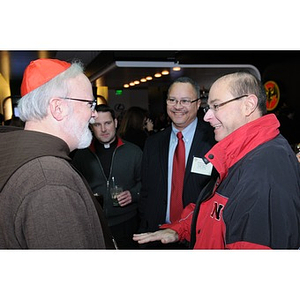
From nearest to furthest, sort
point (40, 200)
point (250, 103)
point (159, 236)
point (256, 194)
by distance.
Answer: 1. point (40, 200)
2. point (256, 194)
3. point (250, 103)
4. point (159, 236)

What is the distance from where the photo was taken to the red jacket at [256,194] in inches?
47.8

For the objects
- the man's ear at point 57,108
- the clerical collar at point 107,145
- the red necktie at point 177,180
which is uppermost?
the man's ear at point 57,108

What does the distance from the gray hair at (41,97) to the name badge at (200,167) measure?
127 centimetres

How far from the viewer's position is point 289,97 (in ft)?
23.3

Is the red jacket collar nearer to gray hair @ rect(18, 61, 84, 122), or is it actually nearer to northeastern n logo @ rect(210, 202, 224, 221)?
northeastern n logo @ rect(210, 202, 224, 221)

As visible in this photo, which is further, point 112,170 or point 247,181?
point 112,170

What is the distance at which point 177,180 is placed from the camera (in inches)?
96.7

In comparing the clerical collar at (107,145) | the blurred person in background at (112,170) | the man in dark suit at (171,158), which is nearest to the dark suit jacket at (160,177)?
the man in dark suit at (171,158)

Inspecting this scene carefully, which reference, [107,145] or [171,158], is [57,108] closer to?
[171,158]

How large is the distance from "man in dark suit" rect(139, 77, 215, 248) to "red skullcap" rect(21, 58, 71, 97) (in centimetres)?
130

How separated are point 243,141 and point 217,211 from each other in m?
0.33

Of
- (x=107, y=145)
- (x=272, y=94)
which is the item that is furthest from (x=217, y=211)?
(x=272, y=94)

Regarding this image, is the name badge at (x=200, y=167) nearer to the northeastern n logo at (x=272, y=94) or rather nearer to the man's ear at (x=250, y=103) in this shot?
the man's ear at (x=250, y=103)

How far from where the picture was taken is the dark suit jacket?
93.7 inches
